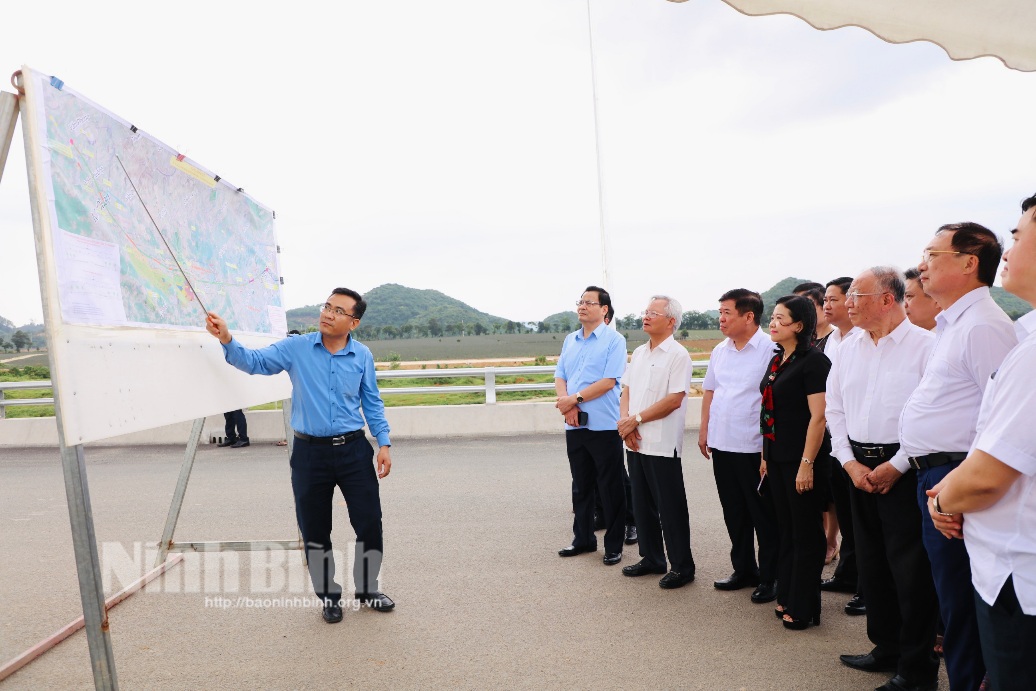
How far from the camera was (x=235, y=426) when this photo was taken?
9.84m

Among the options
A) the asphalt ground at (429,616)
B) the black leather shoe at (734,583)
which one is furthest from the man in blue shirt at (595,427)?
the black leather shoe at (734,583)

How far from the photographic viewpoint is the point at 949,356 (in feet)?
7.71

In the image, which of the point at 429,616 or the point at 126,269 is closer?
the point at 126,269

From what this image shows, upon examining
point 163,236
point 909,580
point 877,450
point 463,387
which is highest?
point 163,236

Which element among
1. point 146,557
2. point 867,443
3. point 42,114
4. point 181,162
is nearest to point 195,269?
point 181,162

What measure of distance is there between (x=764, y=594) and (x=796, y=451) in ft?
3.08

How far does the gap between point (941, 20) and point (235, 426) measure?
376 inches

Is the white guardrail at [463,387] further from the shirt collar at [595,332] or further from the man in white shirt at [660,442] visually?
the man in white shirt at [660,442]

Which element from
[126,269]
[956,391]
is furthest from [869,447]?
[126,269]

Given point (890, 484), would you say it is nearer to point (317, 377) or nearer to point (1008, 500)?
point (1008, 500)

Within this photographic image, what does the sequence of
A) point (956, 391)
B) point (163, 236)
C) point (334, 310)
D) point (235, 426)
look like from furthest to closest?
point (235, 426), point (334, 310), point (163, 236), point (956, 391)

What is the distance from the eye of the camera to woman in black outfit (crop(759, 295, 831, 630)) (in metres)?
3.35

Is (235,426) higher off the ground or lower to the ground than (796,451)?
lower

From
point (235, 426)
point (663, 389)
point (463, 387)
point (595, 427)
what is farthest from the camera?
point (463, 387)
